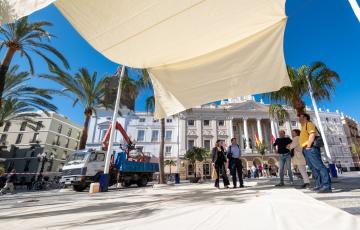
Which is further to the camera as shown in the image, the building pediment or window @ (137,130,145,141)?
the building pediment

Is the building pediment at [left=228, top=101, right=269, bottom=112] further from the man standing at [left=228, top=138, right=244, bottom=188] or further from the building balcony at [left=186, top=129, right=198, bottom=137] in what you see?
the man standing at [left=228, top=138, right=244, bottom=188]

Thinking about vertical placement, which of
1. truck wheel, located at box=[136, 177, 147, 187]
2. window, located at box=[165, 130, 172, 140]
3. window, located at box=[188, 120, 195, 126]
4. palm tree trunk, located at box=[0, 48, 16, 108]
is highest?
window, located at box=[188, 120, 195, 126]

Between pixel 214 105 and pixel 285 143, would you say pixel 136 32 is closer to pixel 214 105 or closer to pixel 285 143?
pixel 285 143

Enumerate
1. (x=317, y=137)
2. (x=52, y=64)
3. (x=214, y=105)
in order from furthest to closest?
(x=214, y=105) → (x=52, y=64) → (x=317, y=137)

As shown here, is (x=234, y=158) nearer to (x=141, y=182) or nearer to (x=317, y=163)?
(x=317, y=163)

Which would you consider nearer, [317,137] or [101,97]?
[317,137]

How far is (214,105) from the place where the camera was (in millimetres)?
41250

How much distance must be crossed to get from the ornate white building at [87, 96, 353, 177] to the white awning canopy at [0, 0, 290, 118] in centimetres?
3192

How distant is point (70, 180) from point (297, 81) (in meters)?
13.4

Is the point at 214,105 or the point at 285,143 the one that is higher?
the point at 214,105

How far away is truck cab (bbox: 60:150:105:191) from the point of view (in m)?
10.6

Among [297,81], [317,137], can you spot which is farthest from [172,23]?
[297,81]

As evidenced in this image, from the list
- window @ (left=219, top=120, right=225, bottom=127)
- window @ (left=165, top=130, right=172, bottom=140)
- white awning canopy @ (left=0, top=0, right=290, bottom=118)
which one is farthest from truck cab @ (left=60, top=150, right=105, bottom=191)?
window @ (left=219, top=120, right=225, bottom=127)

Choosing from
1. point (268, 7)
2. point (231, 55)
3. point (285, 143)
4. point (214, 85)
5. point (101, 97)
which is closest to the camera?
point (268, 7)
